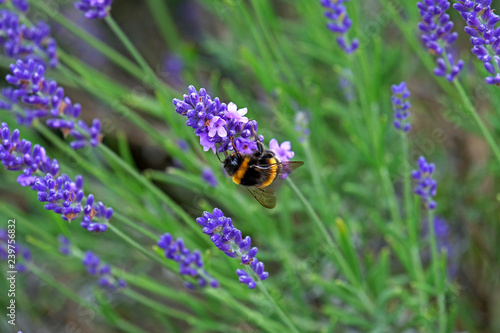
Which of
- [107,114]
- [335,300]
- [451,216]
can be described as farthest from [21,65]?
[107,114]

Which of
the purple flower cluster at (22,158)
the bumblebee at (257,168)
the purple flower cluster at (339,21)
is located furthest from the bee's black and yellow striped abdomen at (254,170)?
the purple flower cluster at (339,21)

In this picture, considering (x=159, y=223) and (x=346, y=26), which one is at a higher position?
(x=346, y=26)

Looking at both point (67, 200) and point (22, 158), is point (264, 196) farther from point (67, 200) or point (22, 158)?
point (22, 158)

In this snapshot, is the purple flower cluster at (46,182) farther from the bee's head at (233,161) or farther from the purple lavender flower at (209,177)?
the purple lavender flower at (209,177)

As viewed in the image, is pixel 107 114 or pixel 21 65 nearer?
pixel 21 65

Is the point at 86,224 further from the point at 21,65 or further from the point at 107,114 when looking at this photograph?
the point at 107,114

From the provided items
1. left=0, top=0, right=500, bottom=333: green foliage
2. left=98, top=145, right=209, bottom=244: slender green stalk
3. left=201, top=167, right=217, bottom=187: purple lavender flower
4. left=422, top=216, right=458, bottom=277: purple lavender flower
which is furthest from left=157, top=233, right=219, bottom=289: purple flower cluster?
left=422, top=216, right=458, bottom=277: purple lavender flower
